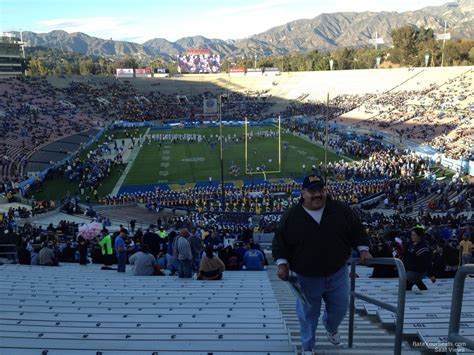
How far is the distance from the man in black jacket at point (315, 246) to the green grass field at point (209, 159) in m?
25.8

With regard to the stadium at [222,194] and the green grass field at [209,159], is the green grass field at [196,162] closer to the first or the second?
the green grass field at [209,159]

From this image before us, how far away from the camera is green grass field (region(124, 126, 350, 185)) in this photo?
30.2 meters

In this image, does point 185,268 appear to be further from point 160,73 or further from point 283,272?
point 160,73

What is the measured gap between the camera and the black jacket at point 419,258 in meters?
5.35

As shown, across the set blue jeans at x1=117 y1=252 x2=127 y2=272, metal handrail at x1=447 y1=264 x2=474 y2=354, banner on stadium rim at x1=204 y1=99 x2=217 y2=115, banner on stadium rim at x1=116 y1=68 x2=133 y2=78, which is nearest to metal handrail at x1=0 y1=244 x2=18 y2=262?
blue jeans at x1=117 y1=252 x2=127 y2=272

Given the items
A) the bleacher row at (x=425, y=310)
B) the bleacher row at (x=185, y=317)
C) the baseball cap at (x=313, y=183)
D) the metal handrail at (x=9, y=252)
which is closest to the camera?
the baseball cap at (x=313, y=183)

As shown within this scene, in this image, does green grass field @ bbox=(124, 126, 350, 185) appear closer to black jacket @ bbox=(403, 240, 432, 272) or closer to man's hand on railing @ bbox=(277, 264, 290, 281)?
black jacket @ bbox=(403, 240, 432, 272)

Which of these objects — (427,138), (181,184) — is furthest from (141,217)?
(427,138)

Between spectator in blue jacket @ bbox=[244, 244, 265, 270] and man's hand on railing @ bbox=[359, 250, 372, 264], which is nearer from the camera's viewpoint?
man's hand on railing @ bbox=[359, 250, 372, 264]

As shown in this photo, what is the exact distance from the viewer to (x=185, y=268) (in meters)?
7.37

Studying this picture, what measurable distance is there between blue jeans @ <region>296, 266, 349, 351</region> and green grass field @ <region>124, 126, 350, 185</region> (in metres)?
25.7

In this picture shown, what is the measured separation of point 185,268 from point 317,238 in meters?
4.58

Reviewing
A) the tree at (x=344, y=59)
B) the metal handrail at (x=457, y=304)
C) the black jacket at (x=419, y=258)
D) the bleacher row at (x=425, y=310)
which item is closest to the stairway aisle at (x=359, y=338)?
the bleacher row at (x=425, y=310)

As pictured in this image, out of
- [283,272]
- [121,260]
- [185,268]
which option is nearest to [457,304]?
[283,272]
